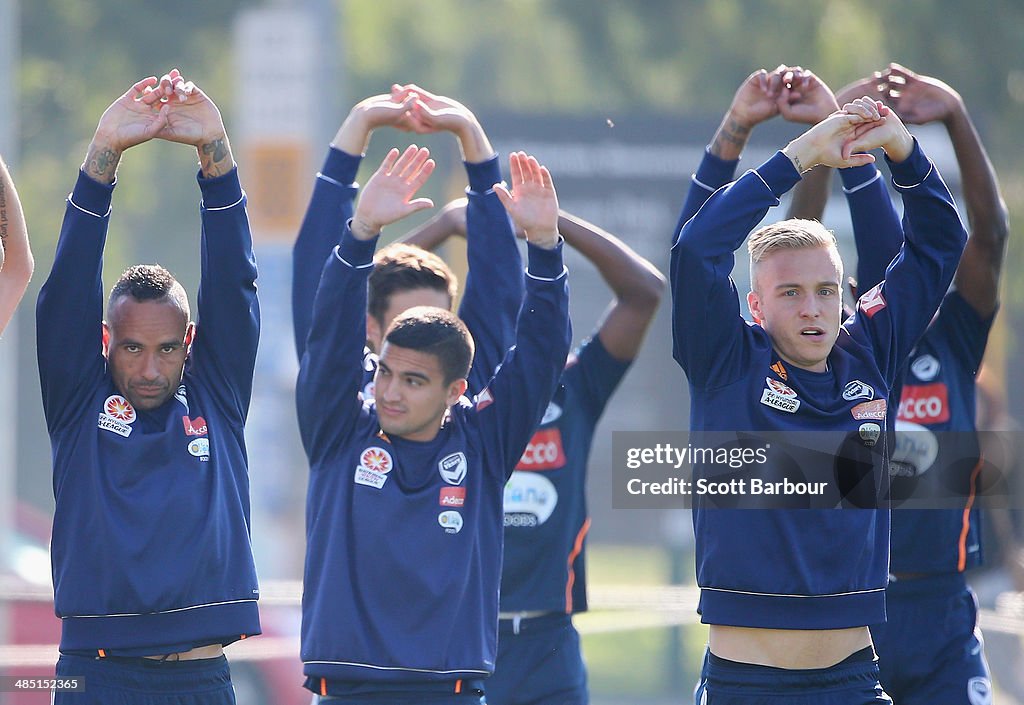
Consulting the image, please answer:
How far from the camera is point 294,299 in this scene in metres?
4.62

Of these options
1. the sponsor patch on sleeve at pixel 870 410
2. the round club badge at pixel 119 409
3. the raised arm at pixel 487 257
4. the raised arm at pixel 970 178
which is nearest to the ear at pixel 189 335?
the round club badge at pixel 119 409

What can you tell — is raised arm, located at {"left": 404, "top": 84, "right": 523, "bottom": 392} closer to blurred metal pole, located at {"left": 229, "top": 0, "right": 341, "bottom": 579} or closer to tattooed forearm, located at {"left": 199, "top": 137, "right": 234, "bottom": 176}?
tattooed forearm, located at {"left": 199, "top": 137, "right": 234, "bottom": 176}

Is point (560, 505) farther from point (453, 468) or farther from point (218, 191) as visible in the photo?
point (218, 191)

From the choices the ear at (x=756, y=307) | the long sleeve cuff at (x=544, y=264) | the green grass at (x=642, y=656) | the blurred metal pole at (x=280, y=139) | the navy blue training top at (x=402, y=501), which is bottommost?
the green grass at (x=642, y=656)

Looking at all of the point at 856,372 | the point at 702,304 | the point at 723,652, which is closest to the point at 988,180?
the point at 856,372

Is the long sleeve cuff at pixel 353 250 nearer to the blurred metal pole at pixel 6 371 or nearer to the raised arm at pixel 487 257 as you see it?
the raised arm at pixel 487 257

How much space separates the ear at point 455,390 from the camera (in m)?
4.20

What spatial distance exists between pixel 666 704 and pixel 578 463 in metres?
5.72

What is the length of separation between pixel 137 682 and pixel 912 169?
2642 millimetres

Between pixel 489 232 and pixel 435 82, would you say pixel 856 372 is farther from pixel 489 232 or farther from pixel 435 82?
pixel 435 82

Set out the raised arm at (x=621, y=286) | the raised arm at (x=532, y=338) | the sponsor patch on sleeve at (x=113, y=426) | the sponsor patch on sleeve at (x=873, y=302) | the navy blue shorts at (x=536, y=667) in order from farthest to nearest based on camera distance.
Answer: the raised arm at (x=621, y=286)
the navy blue shorts at (x=536, y=667)
the sponsor patch on sleeve at (x=873, y=302)
the raised arm at (x=532, y=338)
the sponsor patch on sleeve at (x=113, y=426)

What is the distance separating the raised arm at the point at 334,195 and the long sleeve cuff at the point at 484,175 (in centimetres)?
26

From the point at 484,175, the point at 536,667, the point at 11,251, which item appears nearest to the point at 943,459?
the point at 536,667

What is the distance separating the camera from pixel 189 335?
4172mm
